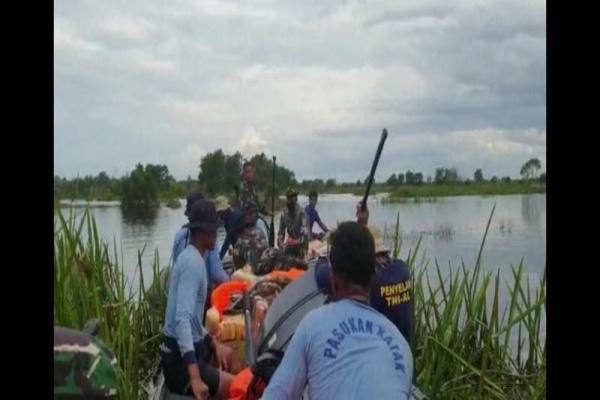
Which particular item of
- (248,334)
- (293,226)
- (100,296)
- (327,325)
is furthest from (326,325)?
(293,226)

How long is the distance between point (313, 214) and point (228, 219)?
4.97 metres

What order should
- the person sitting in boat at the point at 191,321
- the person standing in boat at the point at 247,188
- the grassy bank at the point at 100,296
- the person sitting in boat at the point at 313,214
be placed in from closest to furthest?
the person sitting in boat at the point at 191,321 → the grassy bank at the point at 100,296 → the person standing in boat at the point at 247,188 → the person sitting in boat at the point at 313,214

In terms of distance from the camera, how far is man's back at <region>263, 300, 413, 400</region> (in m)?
2.69

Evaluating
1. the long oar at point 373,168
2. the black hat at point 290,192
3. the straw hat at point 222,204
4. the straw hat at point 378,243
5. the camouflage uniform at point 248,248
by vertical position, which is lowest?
the camouflage uniform at point 248,248

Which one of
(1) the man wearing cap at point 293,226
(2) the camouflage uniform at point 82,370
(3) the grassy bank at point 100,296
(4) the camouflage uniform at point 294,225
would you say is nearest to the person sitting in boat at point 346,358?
(2) the camouflage uniform at point 82,370

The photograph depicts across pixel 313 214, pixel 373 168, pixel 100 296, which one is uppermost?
pixel 373 168

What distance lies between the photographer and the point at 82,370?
1.99 metres

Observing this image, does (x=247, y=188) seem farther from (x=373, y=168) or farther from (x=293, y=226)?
(x=373, y=168)

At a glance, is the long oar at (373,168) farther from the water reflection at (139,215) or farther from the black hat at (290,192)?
the water reflection at (139,215)

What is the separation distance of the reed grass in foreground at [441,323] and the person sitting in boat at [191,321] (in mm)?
1284

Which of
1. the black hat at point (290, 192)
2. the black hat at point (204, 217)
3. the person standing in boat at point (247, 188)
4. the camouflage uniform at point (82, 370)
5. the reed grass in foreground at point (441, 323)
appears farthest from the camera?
the black hat at point (290, 192)

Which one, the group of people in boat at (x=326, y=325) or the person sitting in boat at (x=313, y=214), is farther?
the person sitting in boat at (x=313, y=214)

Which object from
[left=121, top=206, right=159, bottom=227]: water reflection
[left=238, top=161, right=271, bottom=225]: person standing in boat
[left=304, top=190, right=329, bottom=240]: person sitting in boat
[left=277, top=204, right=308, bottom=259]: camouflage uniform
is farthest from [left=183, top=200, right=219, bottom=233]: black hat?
[left=121, top=206, right=159, bottom=227]: water reflection

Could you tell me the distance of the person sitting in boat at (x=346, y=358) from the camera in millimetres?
2691
